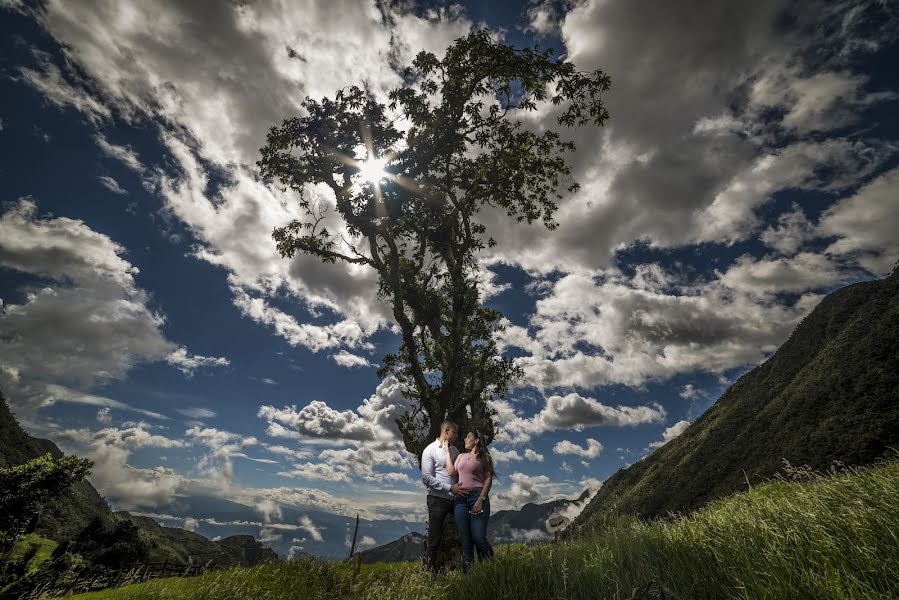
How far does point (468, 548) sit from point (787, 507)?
185 inches

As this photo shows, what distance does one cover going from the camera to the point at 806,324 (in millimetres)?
90875

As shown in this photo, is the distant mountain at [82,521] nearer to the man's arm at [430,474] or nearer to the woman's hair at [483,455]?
the man's arm at [430,474]

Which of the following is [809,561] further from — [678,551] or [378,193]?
[378,193]

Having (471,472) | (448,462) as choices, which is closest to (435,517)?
(448,462)

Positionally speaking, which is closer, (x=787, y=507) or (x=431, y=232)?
(x=787, y=507)

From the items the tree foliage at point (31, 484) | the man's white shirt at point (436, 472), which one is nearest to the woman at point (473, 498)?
the man's white shirt at point (436, 472)

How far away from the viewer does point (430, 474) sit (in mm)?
8297

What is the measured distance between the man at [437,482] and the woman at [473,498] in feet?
1.13

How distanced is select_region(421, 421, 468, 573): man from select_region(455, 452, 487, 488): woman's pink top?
1.83 ft

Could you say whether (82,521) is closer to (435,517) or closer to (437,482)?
(435,517)

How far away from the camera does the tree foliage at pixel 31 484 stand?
97.9 feet

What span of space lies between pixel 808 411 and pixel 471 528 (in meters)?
70.4

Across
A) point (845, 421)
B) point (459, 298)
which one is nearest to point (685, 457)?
point (845, 421)

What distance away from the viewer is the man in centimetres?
818
